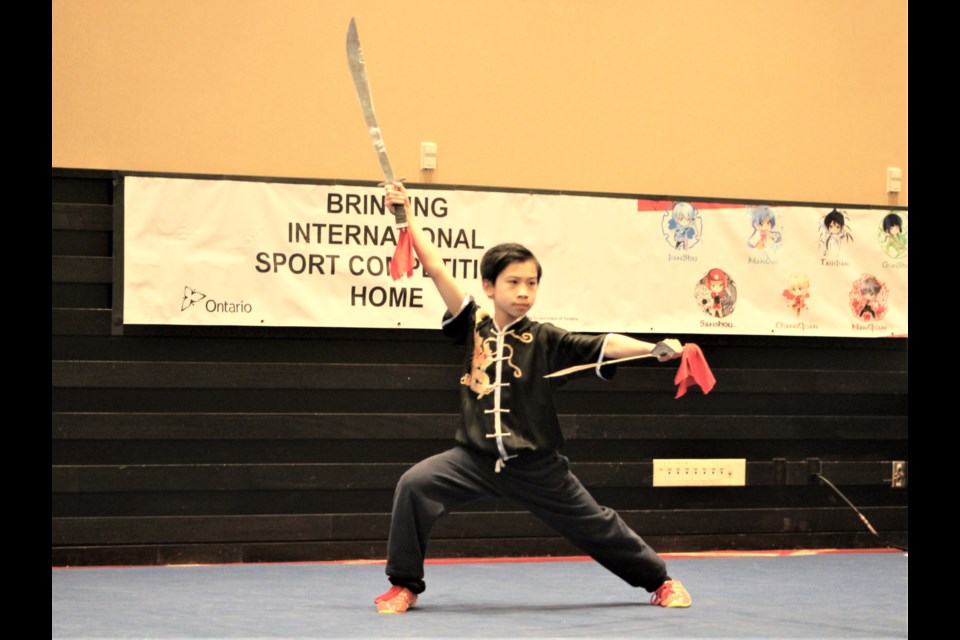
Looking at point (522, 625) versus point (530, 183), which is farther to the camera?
point (530, 183)

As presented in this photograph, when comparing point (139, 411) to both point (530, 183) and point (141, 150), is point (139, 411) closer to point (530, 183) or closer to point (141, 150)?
point (141, 150)

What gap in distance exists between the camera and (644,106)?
606 cm

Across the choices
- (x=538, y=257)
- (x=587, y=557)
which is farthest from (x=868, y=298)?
(x=587, y=557)

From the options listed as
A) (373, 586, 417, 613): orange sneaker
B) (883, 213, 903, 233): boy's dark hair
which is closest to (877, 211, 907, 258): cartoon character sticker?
(883, 213, 903, 233): boy's dark hair

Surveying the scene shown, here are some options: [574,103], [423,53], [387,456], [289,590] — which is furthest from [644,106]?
[289,590]

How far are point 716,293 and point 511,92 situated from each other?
1373 millimetres

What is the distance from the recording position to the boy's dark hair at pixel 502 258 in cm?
Result: 427

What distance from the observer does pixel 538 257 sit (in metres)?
5.84

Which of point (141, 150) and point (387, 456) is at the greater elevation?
point (141, 150)

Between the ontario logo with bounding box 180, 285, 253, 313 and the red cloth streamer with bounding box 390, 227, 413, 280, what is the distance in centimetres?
148

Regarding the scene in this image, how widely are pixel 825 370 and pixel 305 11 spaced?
3035 millimetres

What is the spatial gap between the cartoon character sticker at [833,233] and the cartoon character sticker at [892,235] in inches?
7.5

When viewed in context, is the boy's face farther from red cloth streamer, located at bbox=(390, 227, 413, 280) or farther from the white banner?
Result: the white banner

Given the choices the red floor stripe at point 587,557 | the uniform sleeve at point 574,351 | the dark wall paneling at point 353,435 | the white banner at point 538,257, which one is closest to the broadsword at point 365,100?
the uniform sleeve at point 574,351
